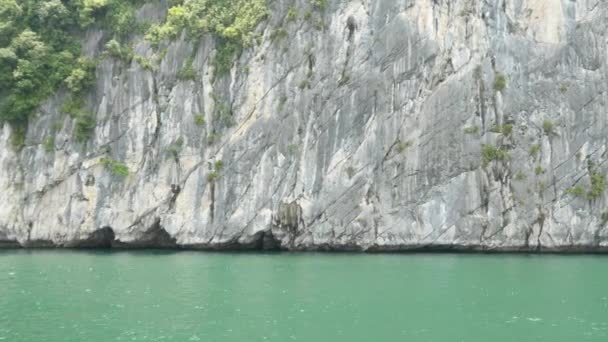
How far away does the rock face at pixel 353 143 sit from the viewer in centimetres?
3788

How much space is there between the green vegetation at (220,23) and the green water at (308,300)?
14567 mm

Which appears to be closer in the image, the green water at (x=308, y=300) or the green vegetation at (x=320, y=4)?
the green water at (x=308, y=300)

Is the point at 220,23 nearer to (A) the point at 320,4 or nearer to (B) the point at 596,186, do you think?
(A) the point at 320,4

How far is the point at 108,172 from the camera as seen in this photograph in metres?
41.7

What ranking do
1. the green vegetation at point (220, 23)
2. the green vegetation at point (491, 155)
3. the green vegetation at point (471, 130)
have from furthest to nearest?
1. the green vegetation at point (220, 23)
2. the green vegetation at point (471, 130)
3. the green vegetation at point (491, 155)

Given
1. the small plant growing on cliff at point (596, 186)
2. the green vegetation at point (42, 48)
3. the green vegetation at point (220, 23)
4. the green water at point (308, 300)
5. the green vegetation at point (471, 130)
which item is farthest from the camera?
the green vegetation at point (42, 48)

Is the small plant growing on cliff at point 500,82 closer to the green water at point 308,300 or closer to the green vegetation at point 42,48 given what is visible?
the green water at point 308,300

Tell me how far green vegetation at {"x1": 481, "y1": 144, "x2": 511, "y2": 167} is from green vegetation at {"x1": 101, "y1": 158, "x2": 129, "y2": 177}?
69.9 feet

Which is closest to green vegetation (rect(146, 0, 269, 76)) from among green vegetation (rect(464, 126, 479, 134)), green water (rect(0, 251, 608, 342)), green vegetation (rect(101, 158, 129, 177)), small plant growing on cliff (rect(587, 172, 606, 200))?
green vegetation (rect(101, 158, 129, 177))

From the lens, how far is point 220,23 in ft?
140

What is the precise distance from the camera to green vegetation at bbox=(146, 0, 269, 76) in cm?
4216

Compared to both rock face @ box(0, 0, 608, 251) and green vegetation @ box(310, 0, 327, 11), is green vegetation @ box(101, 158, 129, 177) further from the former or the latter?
green vegetation @ box(310, 0, 327, 11)

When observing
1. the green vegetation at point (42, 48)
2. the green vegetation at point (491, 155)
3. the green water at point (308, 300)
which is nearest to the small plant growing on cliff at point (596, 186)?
the green vegetation at point (491, 155)

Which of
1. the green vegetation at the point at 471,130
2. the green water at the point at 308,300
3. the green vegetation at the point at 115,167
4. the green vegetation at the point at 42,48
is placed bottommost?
the green water at the point at 308,300
